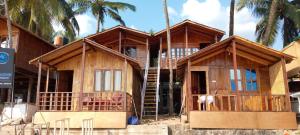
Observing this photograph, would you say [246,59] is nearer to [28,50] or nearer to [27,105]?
[27,105]

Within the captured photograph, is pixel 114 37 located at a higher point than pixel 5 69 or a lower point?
higher

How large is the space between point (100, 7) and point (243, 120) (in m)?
20.2

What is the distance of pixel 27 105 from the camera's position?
14.9m

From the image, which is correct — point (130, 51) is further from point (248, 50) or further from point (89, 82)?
point (248, 50)

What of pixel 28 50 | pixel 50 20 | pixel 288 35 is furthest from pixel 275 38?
pixel 28 50

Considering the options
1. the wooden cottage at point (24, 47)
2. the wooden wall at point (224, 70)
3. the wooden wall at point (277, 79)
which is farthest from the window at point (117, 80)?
the wooden wall at point (277, 79)

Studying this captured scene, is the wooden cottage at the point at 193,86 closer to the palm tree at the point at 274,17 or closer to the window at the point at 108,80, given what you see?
the window at the point at 108,80

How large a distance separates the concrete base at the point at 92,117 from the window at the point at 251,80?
20.6 feet

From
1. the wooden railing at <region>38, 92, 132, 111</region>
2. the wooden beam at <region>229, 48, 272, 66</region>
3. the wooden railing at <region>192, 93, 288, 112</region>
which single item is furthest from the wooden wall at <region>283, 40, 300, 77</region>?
the wooden railing at <region>38, 92, 132, 111</region>

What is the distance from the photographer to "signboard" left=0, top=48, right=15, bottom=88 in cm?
1466

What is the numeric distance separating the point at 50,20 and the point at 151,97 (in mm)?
7911

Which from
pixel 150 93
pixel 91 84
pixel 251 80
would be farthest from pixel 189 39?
pixel 91 84

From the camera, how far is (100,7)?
94.7 feet

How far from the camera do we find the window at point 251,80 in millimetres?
14688
